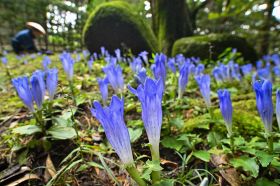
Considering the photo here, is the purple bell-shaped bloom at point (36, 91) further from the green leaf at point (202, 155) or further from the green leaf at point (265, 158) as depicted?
the green leaf at point (265, 158)

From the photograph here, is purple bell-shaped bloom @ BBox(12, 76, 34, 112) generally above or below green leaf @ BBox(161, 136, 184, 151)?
above

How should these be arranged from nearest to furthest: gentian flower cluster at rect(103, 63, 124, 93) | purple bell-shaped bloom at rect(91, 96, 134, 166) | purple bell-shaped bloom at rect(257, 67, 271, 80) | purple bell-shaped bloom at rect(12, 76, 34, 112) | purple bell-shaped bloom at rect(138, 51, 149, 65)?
purple bell-shaped bloom at rect(91, 96, 134, 166) → purple bell-shaped bloom at rect(12, 76, 34, 112) → gentian flower cluster at rect(103, 63, 124, 93) → purple bell-shaped bloom at rect(138, 51, 149, 65) → purple bell-shaped bloom at rect(257, 67, 271, 80)

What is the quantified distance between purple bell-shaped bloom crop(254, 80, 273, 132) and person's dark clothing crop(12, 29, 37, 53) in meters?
12.8

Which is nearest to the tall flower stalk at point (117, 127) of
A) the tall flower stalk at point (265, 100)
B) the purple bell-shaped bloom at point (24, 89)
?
the tall flower stalk at point (265, 100)

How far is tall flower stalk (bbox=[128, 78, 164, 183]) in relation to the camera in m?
1.25

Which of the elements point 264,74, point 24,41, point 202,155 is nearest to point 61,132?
point 202,155

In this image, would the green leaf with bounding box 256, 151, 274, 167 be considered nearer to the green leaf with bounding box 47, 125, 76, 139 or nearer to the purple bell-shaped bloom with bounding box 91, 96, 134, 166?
the purple bell-shaped bloom with bounding box 91, 96, 134, 166

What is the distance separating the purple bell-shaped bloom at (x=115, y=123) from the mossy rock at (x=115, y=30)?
7.50 meters

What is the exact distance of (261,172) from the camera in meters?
1.67

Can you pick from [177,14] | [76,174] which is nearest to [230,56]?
[177,14]

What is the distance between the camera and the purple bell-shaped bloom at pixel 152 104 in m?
1.24

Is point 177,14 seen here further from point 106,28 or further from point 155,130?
point 155,130

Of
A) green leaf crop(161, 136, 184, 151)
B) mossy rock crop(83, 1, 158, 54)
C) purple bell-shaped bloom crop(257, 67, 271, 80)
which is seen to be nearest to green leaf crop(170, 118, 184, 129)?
green leaf crop(161, 136, 184, 151)

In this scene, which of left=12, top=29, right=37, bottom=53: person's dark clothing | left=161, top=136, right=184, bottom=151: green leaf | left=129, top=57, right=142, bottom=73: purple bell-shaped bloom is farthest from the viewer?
left=12, top=29, right=37, bottom=53: person's dark clothing
